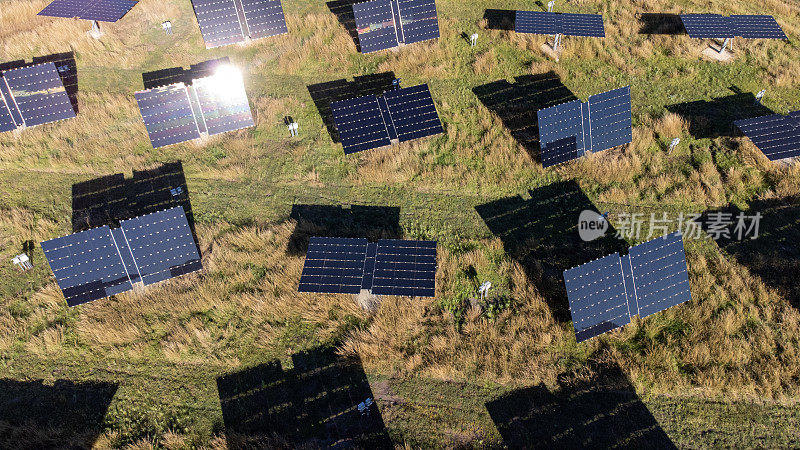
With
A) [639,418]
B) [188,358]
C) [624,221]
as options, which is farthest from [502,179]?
[188,358]

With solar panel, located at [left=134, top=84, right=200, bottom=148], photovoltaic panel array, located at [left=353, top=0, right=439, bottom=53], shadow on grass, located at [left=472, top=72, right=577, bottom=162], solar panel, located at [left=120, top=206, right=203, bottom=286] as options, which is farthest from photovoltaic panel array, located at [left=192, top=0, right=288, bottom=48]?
solar panel, located at [left=120, top=206, right=203, bottom=286]

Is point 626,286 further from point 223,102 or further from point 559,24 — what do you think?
point 223,102

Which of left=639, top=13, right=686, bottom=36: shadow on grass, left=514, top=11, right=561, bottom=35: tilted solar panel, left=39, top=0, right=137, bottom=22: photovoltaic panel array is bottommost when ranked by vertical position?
left=639, top=13, right=686, bottom=36: shadow on grass

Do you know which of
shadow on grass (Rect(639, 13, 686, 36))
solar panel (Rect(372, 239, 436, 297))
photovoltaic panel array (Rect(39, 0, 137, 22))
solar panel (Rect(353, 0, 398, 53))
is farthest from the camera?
photovoltaic panel array (Rect(39, 0, 137, 22))

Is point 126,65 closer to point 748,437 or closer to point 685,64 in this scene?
point 685,64

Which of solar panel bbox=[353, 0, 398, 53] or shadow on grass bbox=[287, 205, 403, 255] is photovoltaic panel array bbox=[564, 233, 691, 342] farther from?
solar panel bbox=[353, 0, 398, 53]

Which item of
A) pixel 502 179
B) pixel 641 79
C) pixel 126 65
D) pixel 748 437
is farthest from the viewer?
pixel 126 65
